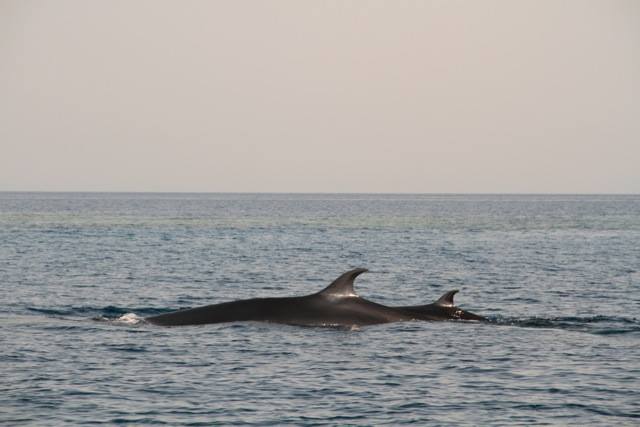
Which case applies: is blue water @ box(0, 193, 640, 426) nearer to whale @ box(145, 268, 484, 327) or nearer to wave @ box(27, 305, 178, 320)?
wave @ box(27, 305, 178, 320)

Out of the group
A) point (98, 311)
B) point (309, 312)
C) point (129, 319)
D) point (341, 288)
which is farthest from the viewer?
point (98, 311)

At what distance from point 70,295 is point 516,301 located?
1486cm

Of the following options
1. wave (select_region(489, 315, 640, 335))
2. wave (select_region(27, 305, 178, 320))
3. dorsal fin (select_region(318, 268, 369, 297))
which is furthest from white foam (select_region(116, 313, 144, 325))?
wave (select_region(489, 315, 640, 335))

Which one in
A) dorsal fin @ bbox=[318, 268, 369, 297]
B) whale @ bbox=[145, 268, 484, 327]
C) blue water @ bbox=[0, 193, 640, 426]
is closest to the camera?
blue water @ bbox=[0, 193, 640, 426]

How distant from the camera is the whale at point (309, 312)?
25.2 metres

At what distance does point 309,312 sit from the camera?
83.0ft

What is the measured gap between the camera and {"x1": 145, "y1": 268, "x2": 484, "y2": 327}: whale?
25.2 meters

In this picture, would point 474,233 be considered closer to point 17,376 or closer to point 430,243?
point 430,243

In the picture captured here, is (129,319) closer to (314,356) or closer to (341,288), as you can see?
(341,288)

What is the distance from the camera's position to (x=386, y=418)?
16.3 meters

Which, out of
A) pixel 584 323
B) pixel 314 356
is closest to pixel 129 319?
pixel 314 356

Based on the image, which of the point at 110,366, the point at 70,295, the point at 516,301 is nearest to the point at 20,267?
the point at 70,295

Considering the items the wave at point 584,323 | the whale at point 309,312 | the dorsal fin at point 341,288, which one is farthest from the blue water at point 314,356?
the dorsal fin at point 341,288

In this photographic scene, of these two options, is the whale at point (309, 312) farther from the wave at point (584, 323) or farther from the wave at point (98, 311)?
the wave at point (98, 311)
